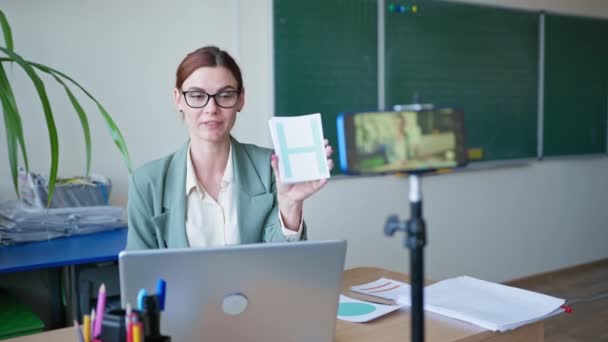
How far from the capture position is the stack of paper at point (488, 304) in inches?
53.2

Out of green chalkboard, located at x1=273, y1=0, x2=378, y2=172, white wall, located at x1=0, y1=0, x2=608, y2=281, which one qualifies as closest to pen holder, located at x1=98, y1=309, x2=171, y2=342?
white wall, located at x1=0, y1=0, x2=608, y2=281

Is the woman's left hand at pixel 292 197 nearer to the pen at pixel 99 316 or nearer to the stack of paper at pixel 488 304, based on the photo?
the stack of paper at pixel 488 304

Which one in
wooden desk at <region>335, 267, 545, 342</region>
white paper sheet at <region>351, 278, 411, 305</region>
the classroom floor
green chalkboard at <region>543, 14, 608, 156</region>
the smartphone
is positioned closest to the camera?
the smartphone

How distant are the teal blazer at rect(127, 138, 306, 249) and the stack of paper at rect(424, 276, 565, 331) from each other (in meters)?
0.37

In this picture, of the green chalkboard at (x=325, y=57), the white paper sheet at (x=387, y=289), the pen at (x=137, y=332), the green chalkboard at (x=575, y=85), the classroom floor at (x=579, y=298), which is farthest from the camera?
the green chalkboard at (x=575, y=85)

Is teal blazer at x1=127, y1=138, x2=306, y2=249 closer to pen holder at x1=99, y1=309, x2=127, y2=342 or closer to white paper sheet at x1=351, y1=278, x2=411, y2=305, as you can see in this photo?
white paper sheet at x1=351, y1=278, x2=411, y2=305

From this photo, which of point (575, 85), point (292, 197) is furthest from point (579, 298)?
point (292, 197)

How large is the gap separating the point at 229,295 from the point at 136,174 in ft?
2.22

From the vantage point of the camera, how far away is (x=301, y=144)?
1059mm

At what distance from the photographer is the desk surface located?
2035 mm

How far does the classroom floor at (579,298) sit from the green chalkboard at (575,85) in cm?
93

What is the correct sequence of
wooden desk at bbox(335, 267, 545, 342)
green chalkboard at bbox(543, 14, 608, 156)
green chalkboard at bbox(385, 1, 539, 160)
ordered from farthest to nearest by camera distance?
green chalkboard at bbox(543, 14, 608, 156) → green chalkboard at bbox(385, 1, 539, 160) → wooden desk at bbox(335, 267, 545, 342)

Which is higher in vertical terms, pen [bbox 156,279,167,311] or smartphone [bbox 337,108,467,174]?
smartphone [bbox 337,108,467,174]

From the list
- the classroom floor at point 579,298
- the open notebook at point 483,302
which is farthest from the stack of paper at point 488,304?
the classroom floor at point 579,298
